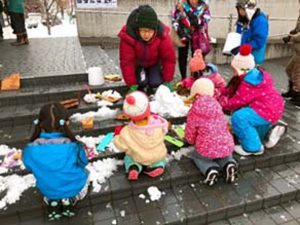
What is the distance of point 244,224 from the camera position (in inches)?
118

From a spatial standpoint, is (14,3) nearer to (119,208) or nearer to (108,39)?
(108,39)

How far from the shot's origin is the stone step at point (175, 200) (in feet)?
9.54

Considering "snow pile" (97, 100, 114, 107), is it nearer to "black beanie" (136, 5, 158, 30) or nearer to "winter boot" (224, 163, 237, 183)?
"black beanie" (136, 5, 158, 30)

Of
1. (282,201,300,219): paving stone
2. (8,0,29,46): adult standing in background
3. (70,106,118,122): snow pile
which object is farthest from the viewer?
(8,0,29,46): adult standing in background

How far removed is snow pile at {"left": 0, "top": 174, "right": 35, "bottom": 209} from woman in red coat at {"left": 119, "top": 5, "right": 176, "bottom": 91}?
204cm

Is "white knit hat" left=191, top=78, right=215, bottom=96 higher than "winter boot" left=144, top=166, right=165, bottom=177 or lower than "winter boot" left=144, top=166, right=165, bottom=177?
higher

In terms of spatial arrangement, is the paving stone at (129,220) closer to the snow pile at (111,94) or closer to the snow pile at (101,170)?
the snow pile at (101,170)

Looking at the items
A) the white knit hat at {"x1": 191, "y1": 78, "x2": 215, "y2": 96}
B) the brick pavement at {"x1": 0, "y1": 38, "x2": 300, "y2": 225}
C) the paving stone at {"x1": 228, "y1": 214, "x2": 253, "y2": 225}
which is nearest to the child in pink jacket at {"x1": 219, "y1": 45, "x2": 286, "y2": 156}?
the brick pavement at {"x1": 0, "y1": 38, "x2": 300, "y2": 225}

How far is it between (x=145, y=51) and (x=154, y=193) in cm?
213

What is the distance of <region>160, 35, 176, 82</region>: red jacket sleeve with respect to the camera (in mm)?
4340

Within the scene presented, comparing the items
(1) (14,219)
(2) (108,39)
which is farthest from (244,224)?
(2) (108,39)

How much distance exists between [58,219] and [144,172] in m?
1.04

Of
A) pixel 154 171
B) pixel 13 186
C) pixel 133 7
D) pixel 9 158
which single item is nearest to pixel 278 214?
pixel 154 171

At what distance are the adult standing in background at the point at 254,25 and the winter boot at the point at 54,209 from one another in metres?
3.88
